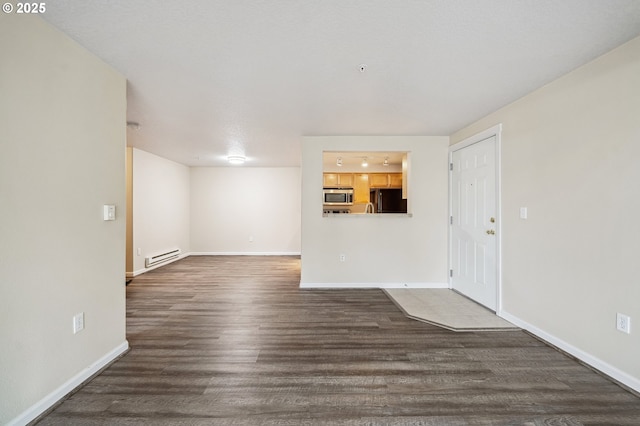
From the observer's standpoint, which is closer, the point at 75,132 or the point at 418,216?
the point at 75,132

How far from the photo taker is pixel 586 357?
211cm

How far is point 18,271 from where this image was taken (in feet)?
4.85

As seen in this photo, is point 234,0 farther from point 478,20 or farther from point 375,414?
point 375,414

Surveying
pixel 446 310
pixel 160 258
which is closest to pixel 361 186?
pixel 446 310

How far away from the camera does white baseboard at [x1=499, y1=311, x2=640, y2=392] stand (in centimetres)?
183

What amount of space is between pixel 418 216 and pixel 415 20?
→ 3.04m

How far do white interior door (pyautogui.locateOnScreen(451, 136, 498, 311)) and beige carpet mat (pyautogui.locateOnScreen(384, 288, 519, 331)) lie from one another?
19 cm

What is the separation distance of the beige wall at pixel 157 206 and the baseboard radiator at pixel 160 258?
0.08 m

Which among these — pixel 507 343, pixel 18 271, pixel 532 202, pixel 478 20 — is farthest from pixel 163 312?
pixel 532 202

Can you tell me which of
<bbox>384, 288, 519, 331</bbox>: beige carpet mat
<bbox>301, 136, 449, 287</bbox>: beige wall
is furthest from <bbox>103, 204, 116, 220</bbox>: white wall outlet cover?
<bbox>384, 288, 519, 331</bbox>: beige carpet mat

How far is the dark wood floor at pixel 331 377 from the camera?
1587mm

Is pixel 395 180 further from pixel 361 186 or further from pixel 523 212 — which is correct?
pixel 523 212

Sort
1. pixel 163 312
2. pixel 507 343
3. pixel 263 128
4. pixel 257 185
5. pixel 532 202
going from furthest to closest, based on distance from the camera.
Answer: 1. pixel 257 185
2. pixel 263 128
3. pixel 163 312
4. pixel 532 202
5. pixel 507 343

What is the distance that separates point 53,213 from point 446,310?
3.74 meters
